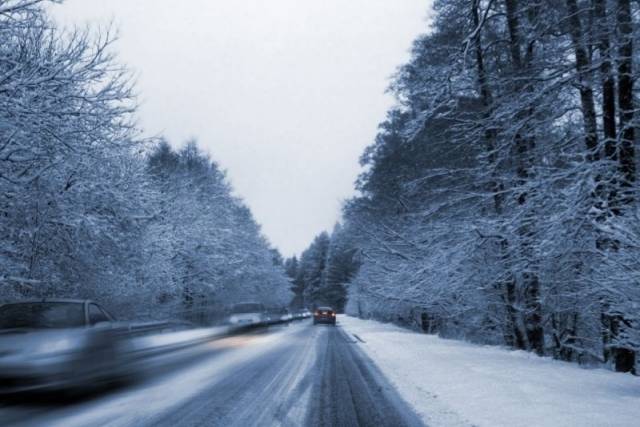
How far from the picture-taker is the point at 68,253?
50.5 ft

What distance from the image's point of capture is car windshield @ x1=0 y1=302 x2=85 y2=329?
27.0ft

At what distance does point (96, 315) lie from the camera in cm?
915

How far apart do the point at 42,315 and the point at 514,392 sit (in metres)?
7.53

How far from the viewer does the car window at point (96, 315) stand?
8891 millimetres

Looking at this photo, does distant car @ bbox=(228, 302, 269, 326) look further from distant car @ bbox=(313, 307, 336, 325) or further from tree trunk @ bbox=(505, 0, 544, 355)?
tree trunk @ bbox=(505, 0, 544, 355)

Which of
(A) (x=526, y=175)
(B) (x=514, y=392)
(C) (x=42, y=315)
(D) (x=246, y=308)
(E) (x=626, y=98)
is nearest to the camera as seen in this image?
(B) (x=514, y=392)

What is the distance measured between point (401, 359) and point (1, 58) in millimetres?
11413

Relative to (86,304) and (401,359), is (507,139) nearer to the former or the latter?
(401,359)

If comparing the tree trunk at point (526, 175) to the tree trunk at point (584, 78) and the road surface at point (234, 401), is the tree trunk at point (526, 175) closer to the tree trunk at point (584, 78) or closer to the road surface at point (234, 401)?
the tree trunk at point (584, 78)

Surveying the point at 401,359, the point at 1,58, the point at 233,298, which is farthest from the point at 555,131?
the point at 233,298

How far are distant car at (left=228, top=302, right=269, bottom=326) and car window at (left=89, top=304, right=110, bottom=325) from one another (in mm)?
20456

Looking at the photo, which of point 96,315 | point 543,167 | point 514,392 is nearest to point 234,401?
point 96,315

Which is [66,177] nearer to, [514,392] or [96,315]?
[96,315]

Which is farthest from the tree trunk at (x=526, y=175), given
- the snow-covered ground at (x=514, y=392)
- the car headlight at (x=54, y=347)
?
the car headlight at (x=54, y=347)
